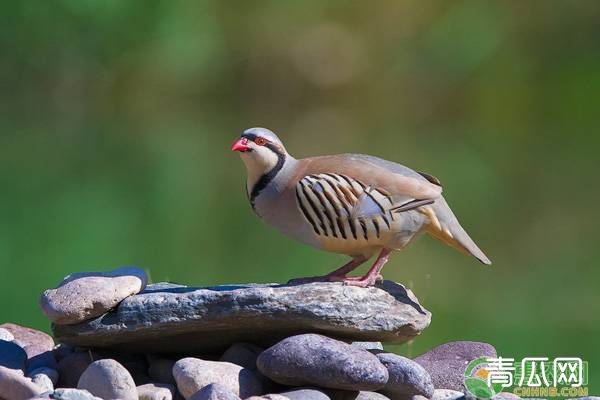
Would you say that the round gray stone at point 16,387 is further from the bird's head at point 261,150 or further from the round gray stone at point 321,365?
the bird's head at point 261,150

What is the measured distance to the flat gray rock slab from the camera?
371 centimetres

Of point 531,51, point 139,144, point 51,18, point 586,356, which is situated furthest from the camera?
point 531,51

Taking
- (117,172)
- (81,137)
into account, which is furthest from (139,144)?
(117,172)

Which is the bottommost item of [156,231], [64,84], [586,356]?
[586,356]

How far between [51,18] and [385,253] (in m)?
13.1

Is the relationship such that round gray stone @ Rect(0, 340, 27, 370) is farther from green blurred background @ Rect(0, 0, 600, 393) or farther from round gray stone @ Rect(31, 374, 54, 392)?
green blurred background @ Rect(0, 0, 600, 393)

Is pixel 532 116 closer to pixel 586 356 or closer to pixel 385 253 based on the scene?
pixel 586 356

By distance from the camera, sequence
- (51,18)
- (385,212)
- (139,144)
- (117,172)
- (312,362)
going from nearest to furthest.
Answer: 1. (312,362)
2. (385,212)
3. (117,172)
4. (139,144)
5. (51,18)

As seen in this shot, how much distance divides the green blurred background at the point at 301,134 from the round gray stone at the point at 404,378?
142 centimetres

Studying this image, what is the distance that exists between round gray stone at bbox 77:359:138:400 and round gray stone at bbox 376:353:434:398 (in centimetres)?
79

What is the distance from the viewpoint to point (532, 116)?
1639 centimetres

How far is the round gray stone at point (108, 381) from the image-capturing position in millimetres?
3590

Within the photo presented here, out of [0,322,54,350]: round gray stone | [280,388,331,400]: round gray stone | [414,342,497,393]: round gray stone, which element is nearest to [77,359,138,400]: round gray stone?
[280,388,331,400]: round gray stone

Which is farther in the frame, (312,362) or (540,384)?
(540,384)
